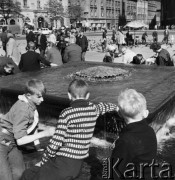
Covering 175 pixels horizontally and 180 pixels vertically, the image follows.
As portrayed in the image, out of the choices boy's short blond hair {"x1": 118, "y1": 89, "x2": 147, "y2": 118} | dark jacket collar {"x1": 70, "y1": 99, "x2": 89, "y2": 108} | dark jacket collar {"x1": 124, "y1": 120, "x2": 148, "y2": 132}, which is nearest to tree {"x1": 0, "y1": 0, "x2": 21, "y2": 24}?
dark jacket collar {"x1": 70, "y1": 99, "x2": 89, "y2": 108}

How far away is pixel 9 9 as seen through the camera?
2446 inches

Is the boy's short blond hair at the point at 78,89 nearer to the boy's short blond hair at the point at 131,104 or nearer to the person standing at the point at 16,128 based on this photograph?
the boy's short blond hair at the point at 131,104

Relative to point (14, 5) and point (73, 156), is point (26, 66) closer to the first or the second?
point (73, 156)

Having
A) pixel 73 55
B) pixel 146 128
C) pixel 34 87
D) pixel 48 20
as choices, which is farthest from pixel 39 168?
pixel 48 20

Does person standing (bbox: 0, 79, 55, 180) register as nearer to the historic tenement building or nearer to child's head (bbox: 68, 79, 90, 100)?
child's head (bbox: 68, 79, 90, 100)

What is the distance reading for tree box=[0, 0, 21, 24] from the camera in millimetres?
60778

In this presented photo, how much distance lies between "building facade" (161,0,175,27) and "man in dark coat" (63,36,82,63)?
2442 inches

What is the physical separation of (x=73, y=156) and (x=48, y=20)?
242 ft

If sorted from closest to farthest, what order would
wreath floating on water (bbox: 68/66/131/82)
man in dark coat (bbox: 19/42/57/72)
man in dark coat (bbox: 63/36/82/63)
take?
wreath floating on water (bbox: 68/66/131/82)
man in dark coat (bbox: 19/42/57/72)
man in dark coat (bbox: 63/36/82/63)

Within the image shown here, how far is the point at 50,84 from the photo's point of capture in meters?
6.86

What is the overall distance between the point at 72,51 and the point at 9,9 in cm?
5736

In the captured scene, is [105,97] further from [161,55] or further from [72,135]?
[161,55]

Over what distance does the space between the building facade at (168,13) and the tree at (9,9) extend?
1339 inches

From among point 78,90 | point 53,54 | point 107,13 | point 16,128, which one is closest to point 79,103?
point 78,90
